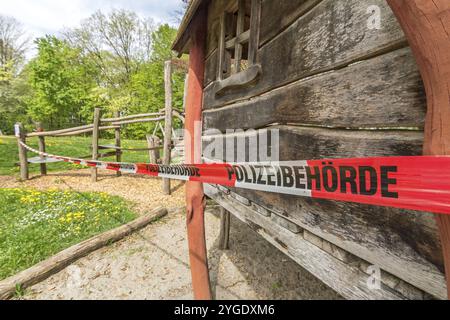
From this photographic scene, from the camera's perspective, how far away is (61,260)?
3463 millimetres

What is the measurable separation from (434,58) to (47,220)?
6039mm

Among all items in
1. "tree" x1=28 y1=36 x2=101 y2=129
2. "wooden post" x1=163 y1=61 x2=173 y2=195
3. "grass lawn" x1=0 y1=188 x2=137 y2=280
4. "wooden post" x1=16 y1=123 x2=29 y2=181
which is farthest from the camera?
"tree" x1=28 y1=36 x2=101 y2=129

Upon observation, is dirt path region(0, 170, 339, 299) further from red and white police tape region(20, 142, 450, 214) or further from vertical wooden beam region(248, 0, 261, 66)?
vertical wooden beam region(248, 0, 261, 66)

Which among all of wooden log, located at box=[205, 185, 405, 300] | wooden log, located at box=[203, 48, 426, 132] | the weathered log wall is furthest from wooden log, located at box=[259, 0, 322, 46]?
wooden log, located at box=[205, 185, 405, 300]

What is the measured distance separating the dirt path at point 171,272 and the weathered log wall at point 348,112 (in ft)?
7.78

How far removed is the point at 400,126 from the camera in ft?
2.69

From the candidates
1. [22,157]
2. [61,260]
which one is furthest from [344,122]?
[22,157]

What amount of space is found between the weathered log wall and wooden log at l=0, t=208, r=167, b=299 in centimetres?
338

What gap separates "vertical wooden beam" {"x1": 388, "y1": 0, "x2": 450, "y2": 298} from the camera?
54 centimetres

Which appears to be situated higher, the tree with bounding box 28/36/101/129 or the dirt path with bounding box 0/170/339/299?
the tree with bounding box 28/36/101/129

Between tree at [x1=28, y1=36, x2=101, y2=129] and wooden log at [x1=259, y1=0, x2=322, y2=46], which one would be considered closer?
wooden log at [x1=259, y1=0, x2=322, y2=46]

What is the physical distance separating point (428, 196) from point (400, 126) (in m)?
0.35
